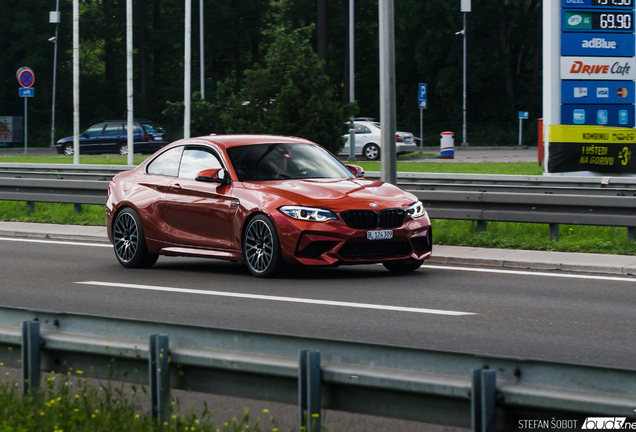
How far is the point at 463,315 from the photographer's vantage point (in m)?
8.39

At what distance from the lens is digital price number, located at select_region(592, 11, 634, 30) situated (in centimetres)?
2191

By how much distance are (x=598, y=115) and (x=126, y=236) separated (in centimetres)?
1304

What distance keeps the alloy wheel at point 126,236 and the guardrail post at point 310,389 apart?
8241 mm

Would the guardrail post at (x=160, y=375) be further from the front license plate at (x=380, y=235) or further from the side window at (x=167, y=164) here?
the side window at (x=167, y=164)

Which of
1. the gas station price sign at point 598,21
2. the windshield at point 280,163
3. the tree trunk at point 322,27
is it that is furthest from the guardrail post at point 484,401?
the tree trunk at point 322,27

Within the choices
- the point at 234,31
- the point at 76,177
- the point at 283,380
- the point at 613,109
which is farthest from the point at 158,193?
the point at 234,31

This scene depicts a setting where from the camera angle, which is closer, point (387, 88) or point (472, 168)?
point (387, 88)

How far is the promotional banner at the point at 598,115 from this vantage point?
70.6 ft

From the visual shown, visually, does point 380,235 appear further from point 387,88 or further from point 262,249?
point 387,88

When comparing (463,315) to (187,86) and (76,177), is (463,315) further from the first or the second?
(187,86)

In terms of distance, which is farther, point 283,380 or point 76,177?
point 76,177

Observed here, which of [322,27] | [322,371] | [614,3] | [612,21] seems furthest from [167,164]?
[322,27]

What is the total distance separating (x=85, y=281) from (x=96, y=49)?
83.0 meters

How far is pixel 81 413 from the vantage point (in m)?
4.54
